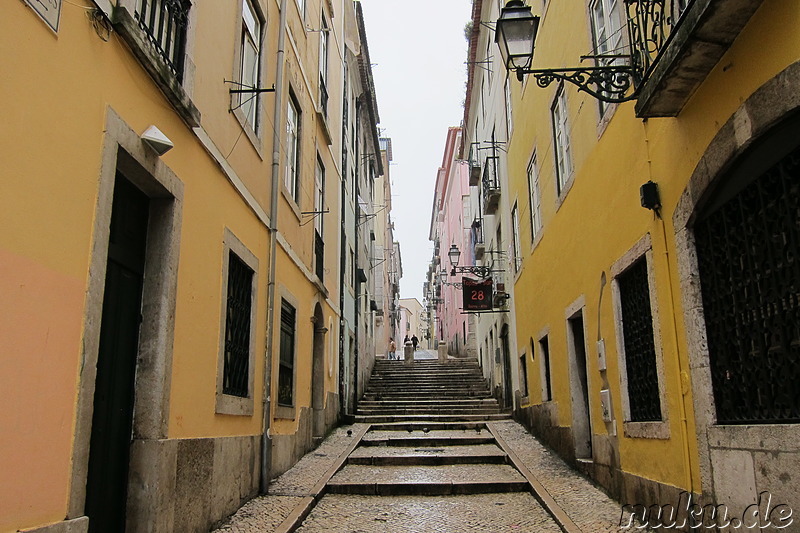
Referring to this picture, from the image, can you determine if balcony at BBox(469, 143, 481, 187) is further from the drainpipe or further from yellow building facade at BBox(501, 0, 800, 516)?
the drainpipe

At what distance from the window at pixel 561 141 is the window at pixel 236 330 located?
14.5 feet

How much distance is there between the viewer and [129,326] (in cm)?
479

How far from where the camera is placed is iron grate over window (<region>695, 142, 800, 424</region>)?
11.7 feet

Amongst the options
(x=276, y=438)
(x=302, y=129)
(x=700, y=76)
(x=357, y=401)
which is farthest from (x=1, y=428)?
(x=357, y=401)

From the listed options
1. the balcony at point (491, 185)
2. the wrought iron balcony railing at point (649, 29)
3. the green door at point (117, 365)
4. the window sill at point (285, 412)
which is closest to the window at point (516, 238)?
the balcony at point (491, 185)

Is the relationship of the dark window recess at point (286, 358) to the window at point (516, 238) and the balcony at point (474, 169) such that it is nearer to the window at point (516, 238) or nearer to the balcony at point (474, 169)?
the window at point (516, 238)

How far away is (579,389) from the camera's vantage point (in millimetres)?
8617

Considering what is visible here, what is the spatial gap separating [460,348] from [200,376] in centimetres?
2462

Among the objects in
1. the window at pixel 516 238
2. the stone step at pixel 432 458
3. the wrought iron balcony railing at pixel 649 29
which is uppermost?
the window at pixel 516 238

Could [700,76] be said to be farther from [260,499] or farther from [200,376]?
[260,499]

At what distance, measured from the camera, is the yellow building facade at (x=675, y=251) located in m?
3.63

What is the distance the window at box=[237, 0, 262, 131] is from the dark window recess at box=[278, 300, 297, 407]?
2727mm

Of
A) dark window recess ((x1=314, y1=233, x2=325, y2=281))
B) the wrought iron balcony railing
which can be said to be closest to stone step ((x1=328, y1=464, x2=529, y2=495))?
dark window recess ((x1=314, y1=233, x2=325, y2=281))

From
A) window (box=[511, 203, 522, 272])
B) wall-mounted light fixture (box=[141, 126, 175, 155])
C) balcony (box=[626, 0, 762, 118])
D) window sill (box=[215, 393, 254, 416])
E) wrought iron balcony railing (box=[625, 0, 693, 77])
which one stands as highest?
window (box=[511, 203, 522, 272])
